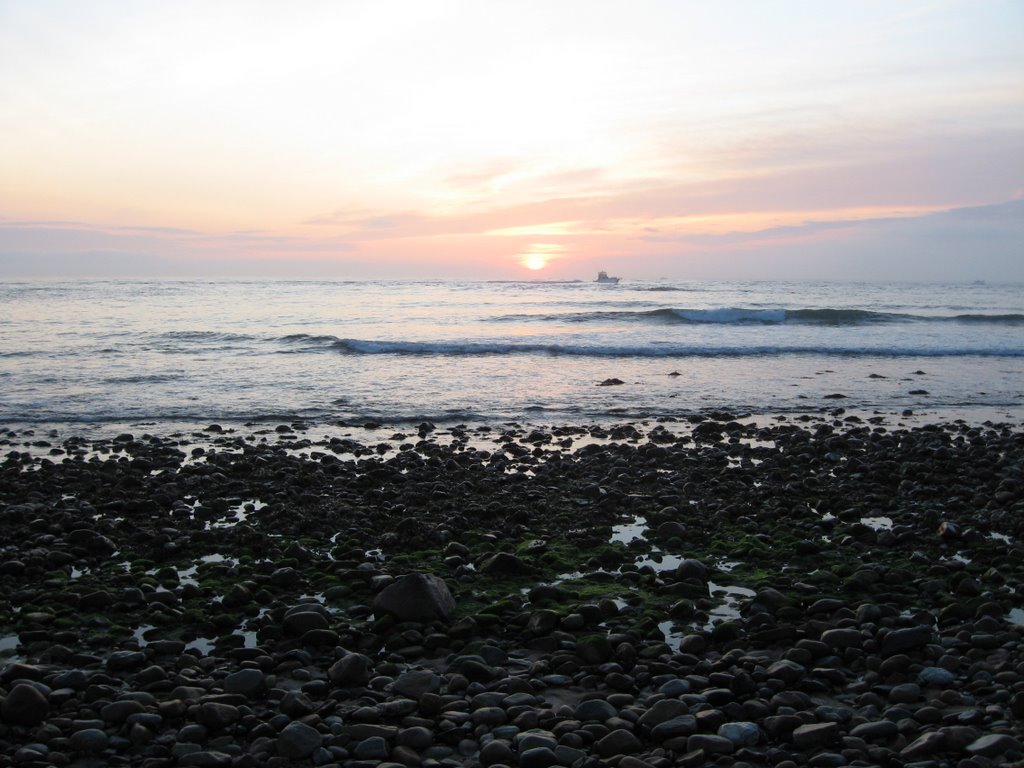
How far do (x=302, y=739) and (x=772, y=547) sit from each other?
531 cm

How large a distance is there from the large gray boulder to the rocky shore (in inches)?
0.7

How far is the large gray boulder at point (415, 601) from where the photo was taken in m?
6.28

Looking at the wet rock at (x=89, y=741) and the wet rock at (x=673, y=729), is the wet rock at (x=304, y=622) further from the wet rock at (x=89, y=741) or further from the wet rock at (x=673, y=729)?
the wet rock at (x=673, y=729)

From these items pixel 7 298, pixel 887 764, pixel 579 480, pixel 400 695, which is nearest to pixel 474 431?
pixel 579 480

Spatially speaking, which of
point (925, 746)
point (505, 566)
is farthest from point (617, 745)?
point (505, 566)

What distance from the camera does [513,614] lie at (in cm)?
639

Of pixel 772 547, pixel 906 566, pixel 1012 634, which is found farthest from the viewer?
pixel 772 547

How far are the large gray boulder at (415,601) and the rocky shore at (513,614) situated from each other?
0.7 inches

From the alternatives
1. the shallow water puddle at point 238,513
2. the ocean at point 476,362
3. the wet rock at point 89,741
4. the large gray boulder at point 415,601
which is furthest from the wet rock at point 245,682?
the ocean at point 476,362

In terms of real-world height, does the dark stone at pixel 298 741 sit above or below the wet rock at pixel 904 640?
below

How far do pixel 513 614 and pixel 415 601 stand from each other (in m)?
0.76

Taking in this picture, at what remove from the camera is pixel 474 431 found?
15.6 meters

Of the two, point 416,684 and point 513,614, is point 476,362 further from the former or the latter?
point 416,684

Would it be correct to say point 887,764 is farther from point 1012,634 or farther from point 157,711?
point 157,711
